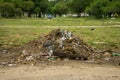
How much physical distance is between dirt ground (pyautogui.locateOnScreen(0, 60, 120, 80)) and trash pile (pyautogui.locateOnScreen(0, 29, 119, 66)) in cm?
53

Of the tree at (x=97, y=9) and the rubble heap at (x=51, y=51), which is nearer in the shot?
the rubble heap at (x=51, y=51)

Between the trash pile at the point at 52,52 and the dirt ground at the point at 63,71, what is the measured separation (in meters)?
0.53

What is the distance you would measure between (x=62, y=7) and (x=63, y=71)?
3358 inches

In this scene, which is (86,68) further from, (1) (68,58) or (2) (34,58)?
(2) (34,58)

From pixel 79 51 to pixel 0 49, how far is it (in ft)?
16.7

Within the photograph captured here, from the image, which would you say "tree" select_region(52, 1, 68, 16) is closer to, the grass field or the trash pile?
the grass field

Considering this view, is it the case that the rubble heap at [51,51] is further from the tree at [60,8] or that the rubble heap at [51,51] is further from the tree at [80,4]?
the tree at [60,8]

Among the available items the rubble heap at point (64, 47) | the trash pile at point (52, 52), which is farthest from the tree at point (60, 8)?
the rubble heap at point (64, 47)

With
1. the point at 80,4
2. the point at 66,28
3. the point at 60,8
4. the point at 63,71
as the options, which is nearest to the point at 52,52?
the point at 63,71

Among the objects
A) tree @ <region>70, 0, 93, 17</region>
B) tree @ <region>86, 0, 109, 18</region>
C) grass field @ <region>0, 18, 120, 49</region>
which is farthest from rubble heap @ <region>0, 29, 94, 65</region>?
tree @ <region>70, 0, 93, 17</region>

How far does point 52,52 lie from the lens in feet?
44.8

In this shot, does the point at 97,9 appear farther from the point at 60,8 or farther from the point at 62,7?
the point at 60,8

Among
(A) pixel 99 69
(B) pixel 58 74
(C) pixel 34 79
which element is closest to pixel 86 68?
(A) pixel 99 69

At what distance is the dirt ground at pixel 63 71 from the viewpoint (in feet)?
34.1
